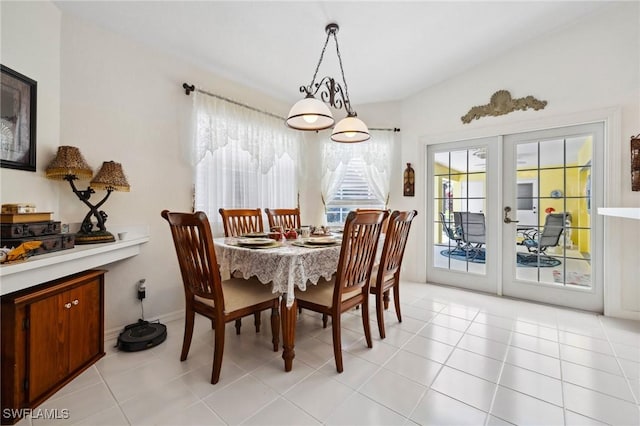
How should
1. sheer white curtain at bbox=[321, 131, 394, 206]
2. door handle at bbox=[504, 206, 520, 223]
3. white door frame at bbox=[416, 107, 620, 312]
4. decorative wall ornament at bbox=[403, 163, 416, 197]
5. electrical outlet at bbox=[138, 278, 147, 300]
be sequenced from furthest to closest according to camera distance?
sheer white curtain at bbox=[321, 131, 394, 206] < decorative wall ornament at bbox=[403, 163, 416, 197] < door handle at bbox=[504, 206, 520, 223] < white door frame at bbox=[416, 107, 620, 312] < electrical outlet at bbox=[138, 278, 147, 300]

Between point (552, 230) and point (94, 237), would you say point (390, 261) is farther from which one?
point (94, 237)

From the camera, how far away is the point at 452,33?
2574 millimetres

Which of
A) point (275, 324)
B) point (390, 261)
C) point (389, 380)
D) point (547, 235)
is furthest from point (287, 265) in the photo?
point (547, 235)

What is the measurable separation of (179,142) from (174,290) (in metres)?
1.39

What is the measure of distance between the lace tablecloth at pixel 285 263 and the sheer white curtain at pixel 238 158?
106 centimetres

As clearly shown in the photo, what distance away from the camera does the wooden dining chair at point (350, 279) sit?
5.50ft

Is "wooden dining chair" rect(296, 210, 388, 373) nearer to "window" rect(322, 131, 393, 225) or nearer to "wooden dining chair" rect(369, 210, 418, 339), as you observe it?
"wooden dining chair" rect(369, 210, 418, 339)

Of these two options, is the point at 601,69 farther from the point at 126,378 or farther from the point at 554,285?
the point at 126,378

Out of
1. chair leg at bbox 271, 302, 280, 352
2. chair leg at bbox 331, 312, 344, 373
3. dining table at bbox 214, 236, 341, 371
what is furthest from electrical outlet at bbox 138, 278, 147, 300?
chair leg at bbox 331, 312, 344, 373

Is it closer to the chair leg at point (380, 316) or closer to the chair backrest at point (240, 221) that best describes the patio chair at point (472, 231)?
the chair leg at point (380, 316)

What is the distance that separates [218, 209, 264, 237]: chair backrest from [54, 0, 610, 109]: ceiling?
136 centimetres

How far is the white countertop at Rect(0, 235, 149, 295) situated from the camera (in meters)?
1.22

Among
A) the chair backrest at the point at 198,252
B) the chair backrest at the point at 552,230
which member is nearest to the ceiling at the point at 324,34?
the chair backrest at the point at 198,252

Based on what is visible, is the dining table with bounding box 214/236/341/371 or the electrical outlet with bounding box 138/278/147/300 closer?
the dining table with bounding box 214/236/341/371
